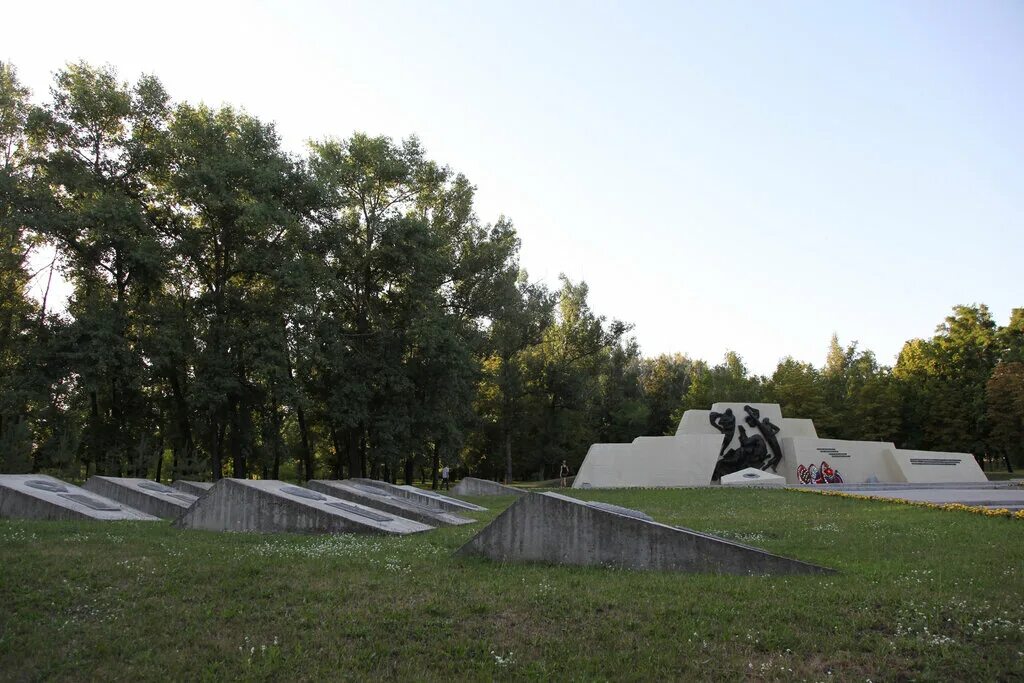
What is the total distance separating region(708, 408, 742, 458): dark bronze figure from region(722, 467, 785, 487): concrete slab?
86.3 inches

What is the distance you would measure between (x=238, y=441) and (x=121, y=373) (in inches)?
206

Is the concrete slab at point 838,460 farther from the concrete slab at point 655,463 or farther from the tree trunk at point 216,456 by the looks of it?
the tree trunk at point 216,456

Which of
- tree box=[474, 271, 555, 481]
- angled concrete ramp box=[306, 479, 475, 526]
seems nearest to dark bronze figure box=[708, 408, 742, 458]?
tree box=[474, 271, 555, 481]

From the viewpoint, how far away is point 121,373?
84.9 feet

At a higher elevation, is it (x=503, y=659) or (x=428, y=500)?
(x=428, y=500)

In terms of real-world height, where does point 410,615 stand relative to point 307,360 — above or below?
below

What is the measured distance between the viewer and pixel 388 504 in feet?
50.4

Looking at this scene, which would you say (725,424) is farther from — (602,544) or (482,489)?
(602,544)

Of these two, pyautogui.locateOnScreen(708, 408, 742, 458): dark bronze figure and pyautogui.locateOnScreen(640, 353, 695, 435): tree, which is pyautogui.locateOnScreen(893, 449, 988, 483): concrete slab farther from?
pyautogui.locateOnScreen(640, 353, 695, 435): tree

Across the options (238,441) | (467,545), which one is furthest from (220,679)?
(238,441)

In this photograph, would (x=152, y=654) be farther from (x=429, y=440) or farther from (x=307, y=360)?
(x=429, y=440)

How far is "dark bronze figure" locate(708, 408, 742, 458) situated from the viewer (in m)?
32.8

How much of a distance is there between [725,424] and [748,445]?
1.30 meters

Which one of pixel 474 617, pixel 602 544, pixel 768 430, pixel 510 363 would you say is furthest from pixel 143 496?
pixel 510 363
